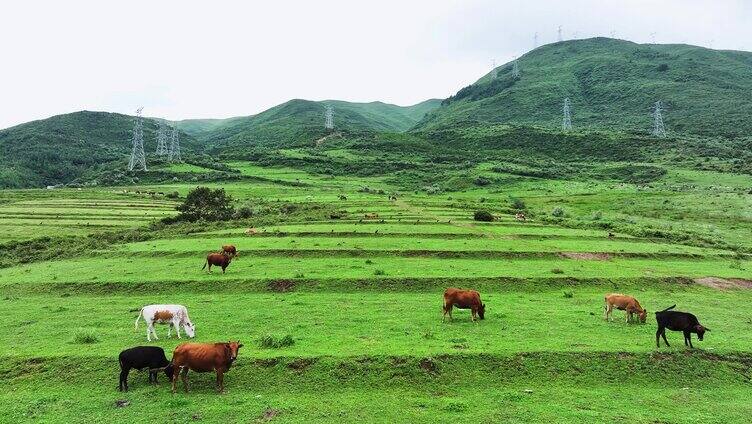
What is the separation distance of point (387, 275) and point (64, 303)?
67.4ft

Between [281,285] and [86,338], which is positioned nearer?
[86,338]

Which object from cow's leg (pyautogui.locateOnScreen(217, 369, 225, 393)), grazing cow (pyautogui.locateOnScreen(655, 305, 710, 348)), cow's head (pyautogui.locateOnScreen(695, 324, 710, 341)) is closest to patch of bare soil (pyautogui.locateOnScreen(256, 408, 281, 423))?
cow's leg (pyautogui.locateOnScreen(217, 369, 225, 393))

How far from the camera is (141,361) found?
1706cm

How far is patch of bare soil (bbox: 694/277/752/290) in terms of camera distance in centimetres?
3528

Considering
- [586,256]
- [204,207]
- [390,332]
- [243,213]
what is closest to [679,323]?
[390,332]

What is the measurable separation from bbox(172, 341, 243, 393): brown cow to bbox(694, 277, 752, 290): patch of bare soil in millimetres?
34496

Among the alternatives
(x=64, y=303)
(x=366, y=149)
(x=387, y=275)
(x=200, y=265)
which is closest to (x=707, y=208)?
(x=387, y=275)

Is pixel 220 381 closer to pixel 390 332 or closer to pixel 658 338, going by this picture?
pixel 390 332

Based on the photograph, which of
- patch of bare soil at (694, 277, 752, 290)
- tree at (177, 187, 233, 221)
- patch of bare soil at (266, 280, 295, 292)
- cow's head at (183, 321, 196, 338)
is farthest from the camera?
tree at (177, 187, 233, 221)

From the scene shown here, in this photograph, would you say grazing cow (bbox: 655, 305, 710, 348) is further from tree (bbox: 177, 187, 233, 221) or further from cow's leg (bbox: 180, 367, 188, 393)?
tree (bbox: 177, 187, 233, 221)

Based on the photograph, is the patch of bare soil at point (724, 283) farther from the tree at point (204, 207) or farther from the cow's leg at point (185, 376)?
the tree at point (204, 207)

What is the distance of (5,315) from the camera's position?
27.4 metres

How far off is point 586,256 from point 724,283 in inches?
422

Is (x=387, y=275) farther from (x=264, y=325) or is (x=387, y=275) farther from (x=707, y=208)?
(x=707, y=208)
